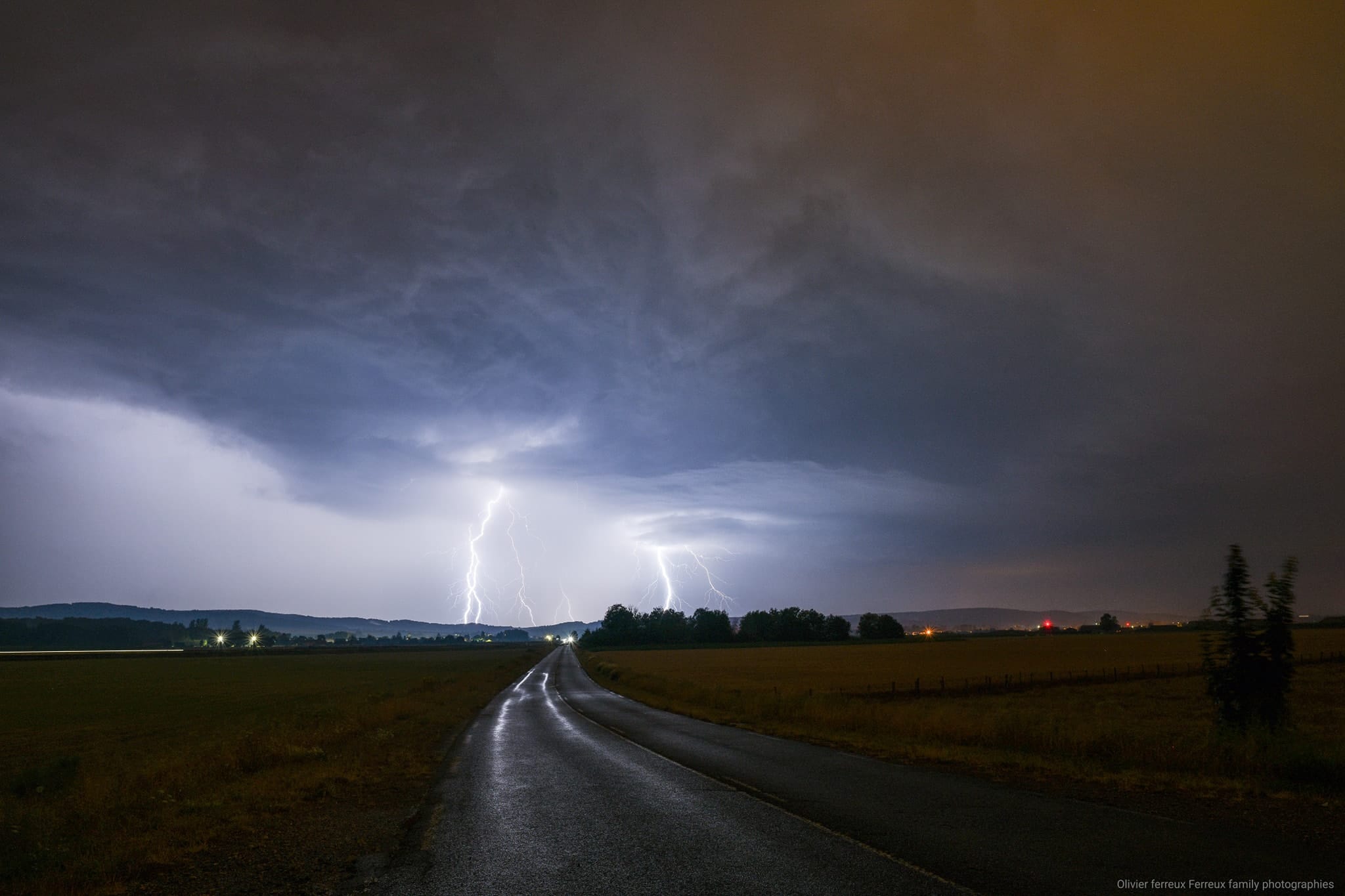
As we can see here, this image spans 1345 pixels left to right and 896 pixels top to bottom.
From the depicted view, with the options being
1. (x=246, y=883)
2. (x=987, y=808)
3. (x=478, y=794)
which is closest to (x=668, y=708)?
(x=478, y=794)

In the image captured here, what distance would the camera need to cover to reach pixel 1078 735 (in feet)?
54.9

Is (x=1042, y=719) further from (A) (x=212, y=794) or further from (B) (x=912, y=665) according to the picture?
(B) (x=912, y=665)

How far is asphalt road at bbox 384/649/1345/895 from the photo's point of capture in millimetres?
7598

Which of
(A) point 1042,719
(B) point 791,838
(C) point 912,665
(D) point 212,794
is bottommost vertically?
(C) point 912,665

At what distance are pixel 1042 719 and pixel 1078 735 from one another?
254 centimetres

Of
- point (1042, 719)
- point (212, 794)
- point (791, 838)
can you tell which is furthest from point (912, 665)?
point (212, 794)

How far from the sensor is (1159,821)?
32.6 feet

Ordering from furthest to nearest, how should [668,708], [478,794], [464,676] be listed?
1. [464,676]
2. [668,708]
3. [478,794]

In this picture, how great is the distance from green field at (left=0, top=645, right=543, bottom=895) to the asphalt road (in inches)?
64.9

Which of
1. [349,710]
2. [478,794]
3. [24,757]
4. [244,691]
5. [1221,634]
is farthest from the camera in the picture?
[244,691]

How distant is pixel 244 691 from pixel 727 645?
137011 mm

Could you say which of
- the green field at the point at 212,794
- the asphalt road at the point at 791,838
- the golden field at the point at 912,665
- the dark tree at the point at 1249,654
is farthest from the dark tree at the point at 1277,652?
the golden field at the point at 912,665

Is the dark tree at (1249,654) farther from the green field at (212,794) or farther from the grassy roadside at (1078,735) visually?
the green field at (212,794)

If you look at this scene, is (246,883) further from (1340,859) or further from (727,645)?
(727,645)
